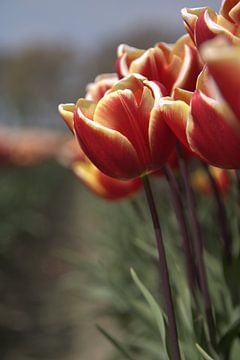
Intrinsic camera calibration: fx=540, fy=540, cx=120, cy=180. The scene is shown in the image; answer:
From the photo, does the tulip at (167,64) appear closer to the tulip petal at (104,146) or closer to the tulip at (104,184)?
the tulip petal at (104,146)

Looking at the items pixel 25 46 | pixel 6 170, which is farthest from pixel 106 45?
pixel 6 170

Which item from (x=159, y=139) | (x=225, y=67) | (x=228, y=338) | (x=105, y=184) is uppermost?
(x=225, y=67)

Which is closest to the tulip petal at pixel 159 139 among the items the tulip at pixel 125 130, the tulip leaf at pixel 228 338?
the tulip at pixel 125 130

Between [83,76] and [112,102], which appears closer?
[112,102]

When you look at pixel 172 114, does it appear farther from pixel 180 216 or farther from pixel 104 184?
pixel 104 184

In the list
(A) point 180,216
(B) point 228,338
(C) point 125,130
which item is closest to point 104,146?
(C) point 125,130

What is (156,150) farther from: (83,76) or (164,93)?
(83,76)
